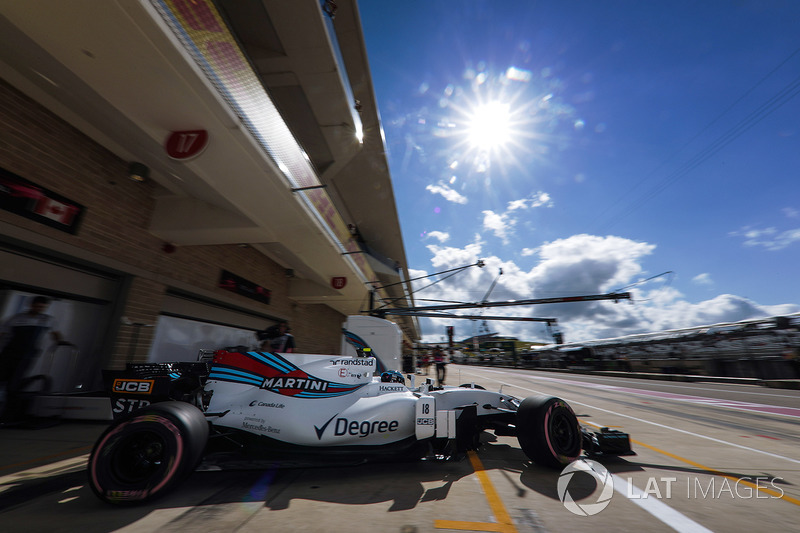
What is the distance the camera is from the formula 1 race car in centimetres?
256

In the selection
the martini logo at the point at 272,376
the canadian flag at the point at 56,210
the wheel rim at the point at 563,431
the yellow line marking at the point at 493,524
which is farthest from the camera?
the canadian flag at the point at 56,210

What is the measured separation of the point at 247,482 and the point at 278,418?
21.4 inches

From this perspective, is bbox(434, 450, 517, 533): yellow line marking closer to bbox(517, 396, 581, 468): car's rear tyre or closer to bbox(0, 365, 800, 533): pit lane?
bbox(0, 365, 800, 533): pit lane

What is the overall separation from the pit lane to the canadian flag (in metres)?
2.83

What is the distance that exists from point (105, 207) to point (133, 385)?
3.85 m

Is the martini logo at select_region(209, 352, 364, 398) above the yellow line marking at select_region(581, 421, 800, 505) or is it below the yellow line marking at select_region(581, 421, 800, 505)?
above

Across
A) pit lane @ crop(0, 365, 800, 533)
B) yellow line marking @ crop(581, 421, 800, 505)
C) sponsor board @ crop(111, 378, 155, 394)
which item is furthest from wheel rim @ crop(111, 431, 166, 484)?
yellow line marking @ crop(581, 421, 800, 505)

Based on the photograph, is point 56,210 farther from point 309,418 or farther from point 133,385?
point 309,418

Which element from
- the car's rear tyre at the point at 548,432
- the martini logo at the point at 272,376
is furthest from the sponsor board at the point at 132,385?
the car's rear tyre at the point at 548,432

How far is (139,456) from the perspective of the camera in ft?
7.99

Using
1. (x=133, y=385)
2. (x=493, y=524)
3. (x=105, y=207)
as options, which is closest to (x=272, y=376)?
(x=133, y=385)

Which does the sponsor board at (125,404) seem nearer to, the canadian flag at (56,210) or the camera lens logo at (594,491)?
the canadian flag at (56,210)

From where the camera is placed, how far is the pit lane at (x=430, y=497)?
207cm

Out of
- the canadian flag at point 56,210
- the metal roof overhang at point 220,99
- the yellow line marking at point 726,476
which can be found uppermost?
the metal roof overhang at point 220,99
